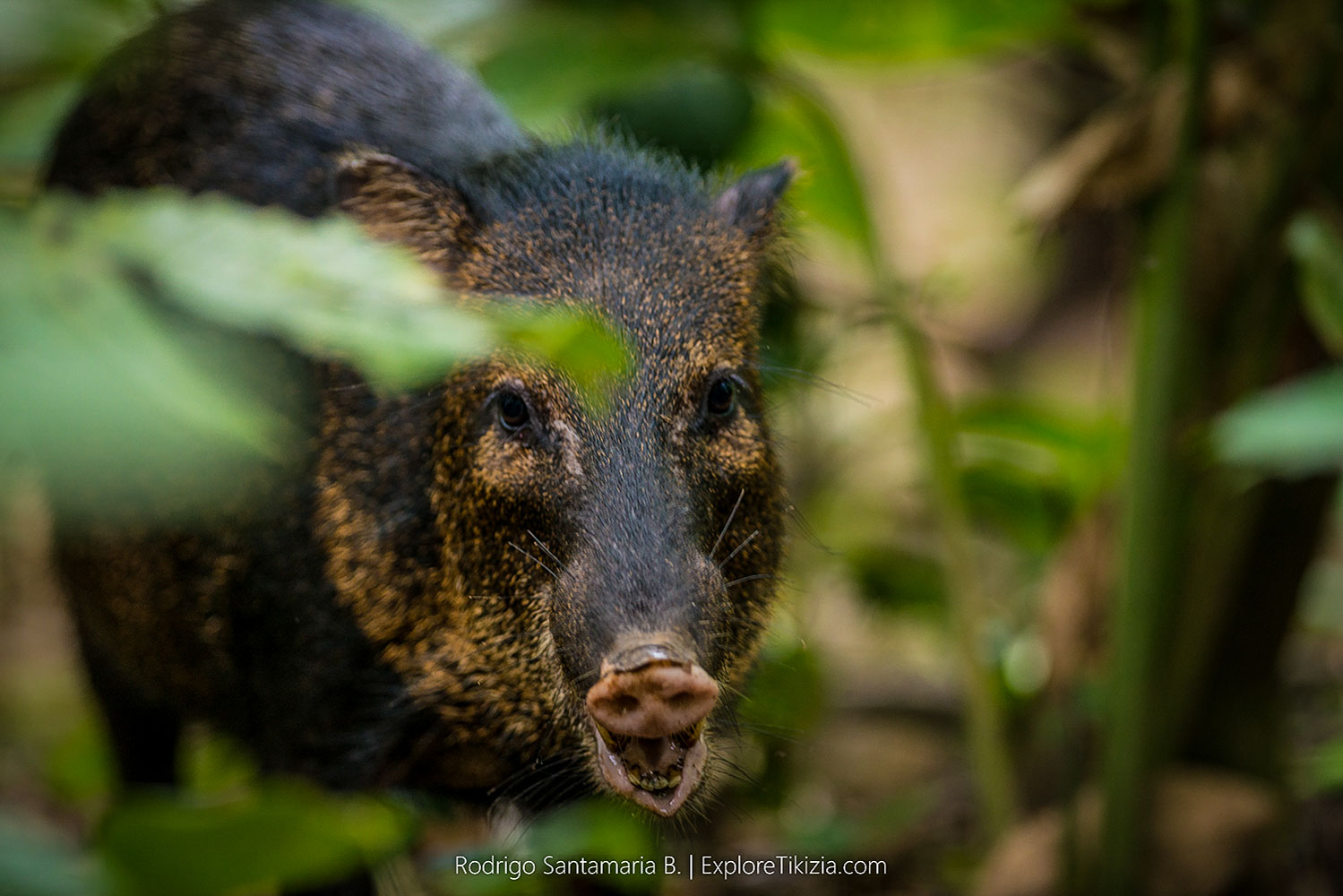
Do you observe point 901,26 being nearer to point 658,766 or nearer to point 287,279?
point 658,766

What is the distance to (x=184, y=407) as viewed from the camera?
1.05 m

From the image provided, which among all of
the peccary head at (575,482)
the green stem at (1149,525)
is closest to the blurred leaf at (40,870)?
the peccary head at (575,482)

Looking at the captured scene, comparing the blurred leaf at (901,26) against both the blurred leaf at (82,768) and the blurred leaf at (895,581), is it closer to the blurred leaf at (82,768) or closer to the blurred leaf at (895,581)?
the blurred leaf at (895,581)

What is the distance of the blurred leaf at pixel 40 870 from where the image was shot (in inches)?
57.6

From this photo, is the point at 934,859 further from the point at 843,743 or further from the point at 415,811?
the point at 415,811

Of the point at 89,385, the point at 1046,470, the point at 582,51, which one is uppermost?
the point at 582,51

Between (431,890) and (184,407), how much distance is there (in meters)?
3.84

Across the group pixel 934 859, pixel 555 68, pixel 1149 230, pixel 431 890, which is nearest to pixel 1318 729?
pixel 934 859

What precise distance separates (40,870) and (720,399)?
2.00 m

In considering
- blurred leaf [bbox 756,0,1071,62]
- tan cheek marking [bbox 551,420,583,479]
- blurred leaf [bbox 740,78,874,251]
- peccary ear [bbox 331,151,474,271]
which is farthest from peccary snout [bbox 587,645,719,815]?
blurred leaf [bbox 756,0,1071,62]

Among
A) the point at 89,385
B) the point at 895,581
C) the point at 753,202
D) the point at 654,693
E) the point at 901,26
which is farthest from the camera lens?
the point at 895,581

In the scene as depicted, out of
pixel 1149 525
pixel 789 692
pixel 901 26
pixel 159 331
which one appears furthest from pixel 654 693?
pixel 901 26

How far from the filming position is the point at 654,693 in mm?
2336

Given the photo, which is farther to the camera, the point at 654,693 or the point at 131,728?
the point at 131,728
